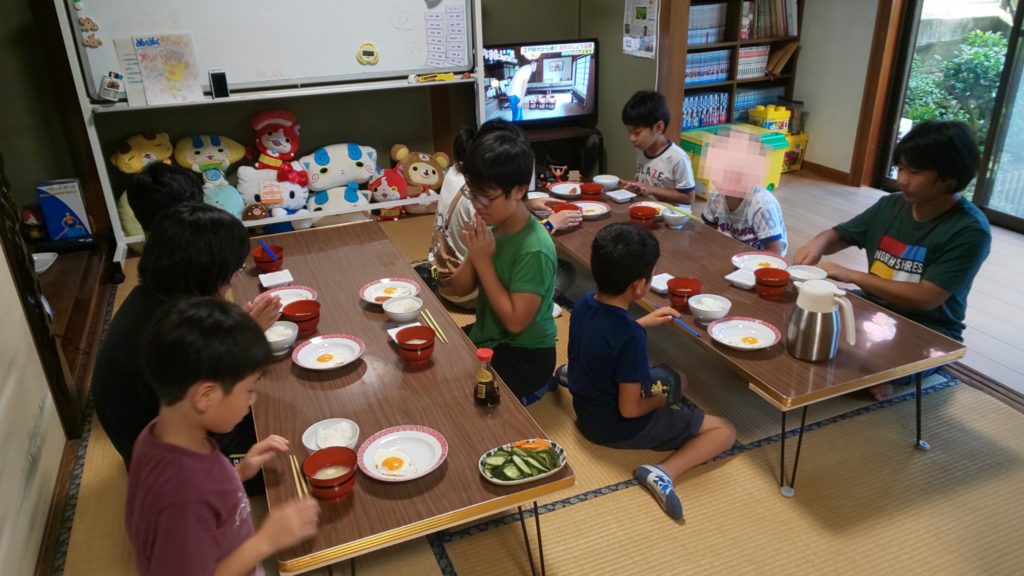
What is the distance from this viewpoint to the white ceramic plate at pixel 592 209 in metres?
3.01

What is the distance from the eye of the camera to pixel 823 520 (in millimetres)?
2027

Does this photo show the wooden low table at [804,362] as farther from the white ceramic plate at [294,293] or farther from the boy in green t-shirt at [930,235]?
the white ceramic plate at [294,293]

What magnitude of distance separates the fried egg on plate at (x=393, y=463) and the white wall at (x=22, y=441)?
101cm

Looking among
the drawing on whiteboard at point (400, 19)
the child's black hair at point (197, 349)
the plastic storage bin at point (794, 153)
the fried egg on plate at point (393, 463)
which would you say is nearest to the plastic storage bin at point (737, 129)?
the plastic storage bin at point (794, 153)

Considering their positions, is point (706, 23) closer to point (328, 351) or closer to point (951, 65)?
point (951, 65)

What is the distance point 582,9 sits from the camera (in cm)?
513

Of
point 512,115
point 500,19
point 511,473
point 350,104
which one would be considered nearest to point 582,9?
point 500,19

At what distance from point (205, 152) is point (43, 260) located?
3.76 feet

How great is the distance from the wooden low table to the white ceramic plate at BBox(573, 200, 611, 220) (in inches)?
22.6

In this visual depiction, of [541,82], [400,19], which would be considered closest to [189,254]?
[400,19]

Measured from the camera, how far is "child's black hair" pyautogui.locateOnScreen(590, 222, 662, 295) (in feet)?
6.11

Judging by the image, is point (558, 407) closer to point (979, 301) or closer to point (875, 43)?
point (979, 301)

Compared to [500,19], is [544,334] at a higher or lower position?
lower

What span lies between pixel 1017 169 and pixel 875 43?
1307 millimetres
